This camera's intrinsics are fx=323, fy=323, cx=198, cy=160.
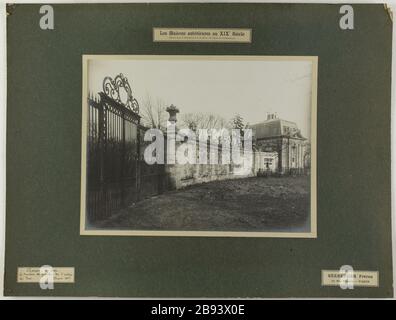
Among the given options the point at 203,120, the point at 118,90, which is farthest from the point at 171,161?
the point at 118,90

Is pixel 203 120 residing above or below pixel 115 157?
above

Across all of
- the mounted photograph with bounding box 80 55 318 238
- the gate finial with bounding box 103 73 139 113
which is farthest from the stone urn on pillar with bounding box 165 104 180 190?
the gate finial with bounding box 103 73 139 113

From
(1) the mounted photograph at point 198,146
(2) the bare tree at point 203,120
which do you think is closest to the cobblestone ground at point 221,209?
(1) the mounted photograph at point 198,146

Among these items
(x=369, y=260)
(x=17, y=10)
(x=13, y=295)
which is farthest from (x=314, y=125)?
(x=13, y=295)

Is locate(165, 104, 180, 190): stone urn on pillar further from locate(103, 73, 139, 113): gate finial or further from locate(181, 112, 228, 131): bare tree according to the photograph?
locate(103, 73, 139, 113): gate finial

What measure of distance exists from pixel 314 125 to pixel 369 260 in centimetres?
66

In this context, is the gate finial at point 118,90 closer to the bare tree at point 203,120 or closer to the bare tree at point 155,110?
the bare tree at point 155,110

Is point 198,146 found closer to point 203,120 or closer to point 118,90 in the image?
point 203,120

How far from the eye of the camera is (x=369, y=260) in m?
1.47

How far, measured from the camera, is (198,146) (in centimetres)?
149

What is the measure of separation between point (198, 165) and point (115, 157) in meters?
0.38

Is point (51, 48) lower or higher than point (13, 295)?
higher

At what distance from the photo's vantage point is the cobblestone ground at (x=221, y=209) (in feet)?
4.86

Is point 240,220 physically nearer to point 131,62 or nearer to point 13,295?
point 131,62
